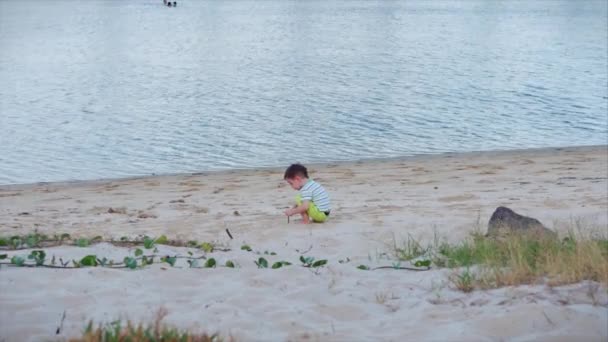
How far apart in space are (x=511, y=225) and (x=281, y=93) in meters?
22.3

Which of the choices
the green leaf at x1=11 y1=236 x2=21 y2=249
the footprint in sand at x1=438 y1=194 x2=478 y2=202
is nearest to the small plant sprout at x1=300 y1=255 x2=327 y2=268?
the green leaf at x1=11 y1=236 x2=21 y2=249

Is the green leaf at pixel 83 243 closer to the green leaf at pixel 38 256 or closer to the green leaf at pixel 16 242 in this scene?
the green leaf at pixel 16 242

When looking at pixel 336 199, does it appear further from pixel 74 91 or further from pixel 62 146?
pixel 74 91

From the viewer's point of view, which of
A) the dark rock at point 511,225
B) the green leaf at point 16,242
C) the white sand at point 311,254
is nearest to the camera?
the white sand at point 311,254

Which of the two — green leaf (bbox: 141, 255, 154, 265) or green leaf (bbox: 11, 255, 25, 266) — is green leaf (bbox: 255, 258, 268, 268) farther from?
green leaf (bbox: 11, 255, 25, 266)

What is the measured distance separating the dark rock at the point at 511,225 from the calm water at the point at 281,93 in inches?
426

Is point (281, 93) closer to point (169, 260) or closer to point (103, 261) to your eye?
point (169, 260)

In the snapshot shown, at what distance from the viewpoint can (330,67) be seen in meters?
38.4

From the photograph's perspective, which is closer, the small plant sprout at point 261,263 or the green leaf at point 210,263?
the green leaf at point 210,263

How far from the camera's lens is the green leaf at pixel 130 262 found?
7233mm

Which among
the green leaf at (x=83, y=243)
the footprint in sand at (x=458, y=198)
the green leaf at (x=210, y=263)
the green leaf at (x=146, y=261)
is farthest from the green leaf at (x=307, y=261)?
the footprint in sand at (x=458, y=198)

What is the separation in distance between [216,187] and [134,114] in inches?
455

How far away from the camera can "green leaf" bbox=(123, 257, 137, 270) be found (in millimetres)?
7233

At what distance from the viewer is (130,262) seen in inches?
287
